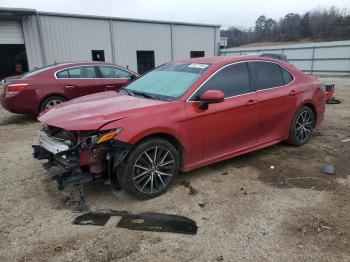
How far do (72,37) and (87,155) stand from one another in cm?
1470

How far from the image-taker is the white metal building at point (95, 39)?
15391 millimetres

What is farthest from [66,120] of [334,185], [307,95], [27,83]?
[27,83]

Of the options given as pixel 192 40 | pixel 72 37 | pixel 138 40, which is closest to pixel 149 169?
pixel 72 37

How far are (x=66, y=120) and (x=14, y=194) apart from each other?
1.36 meters

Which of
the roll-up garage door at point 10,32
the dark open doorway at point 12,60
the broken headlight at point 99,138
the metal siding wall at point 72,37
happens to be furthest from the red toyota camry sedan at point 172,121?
the dark open doorway at point 12,60

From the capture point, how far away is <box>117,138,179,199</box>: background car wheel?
3.56 m

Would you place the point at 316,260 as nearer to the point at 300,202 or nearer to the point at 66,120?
the point at 300,202

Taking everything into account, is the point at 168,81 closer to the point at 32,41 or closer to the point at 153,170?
the point at 153,170

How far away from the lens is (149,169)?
3746 millimetres

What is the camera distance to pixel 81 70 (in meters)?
8.37

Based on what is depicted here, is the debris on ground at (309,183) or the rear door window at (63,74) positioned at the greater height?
the rear door window at (63,74)

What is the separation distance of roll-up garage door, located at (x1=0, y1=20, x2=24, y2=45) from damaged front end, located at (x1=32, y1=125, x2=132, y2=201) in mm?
14182

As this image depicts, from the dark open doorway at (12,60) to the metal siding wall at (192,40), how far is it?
30.3 feet

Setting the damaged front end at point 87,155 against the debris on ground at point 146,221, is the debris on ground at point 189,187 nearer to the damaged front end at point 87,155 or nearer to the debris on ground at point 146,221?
the debris on ground at point 146,221
